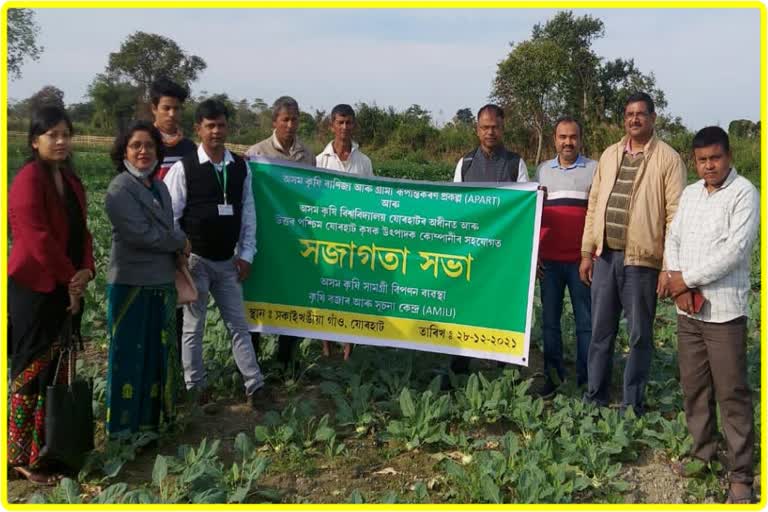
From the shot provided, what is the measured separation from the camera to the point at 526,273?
204 inches

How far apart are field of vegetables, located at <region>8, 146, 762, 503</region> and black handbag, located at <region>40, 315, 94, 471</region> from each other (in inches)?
6.2

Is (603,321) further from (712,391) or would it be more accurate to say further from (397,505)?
(397,505)

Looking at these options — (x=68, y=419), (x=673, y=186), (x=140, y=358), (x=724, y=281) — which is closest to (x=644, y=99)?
(x=673, y=186)

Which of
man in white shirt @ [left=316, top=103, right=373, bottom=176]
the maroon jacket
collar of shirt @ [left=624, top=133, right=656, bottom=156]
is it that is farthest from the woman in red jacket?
collar of shirt @ [left=624, top=133, right=656, bottom=156]

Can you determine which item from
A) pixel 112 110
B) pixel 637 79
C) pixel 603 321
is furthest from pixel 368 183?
pixel 112 110

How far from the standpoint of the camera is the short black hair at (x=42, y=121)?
402 centimetres

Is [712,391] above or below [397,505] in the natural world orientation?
above

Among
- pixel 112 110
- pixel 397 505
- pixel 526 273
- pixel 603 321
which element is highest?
pixel 112 110

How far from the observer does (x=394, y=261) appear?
532 cm

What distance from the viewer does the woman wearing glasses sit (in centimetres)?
426

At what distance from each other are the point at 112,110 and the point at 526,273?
151ft

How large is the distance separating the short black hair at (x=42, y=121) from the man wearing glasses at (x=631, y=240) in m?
3.39

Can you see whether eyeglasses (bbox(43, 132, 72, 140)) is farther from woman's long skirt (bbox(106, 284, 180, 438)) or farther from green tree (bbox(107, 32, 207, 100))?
green tree (bbox(107, 32, 207, 100))

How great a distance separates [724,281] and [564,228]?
A: 133 centimetres
